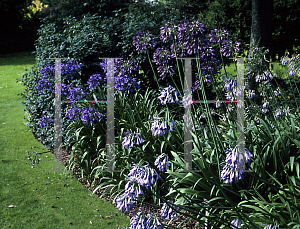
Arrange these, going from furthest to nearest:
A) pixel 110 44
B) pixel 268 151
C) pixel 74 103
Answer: pixel 110 44 < pixel 74 103 < pixel 268 151

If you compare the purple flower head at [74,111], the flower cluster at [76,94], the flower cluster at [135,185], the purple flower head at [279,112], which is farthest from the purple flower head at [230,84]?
the flower cluster at [76,94]

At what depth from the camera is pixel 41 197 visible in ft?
12.6

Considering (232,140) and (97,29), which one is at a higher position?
(97,29)

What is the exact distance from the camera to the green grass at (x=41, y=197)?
131 inches

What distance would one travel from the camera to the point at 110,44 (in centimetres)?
607

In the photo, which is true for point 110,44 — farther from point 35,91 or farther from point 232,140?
point 232,140

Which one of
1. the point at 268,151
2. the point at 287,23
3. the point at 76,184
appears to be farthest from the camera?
the point at 287,23

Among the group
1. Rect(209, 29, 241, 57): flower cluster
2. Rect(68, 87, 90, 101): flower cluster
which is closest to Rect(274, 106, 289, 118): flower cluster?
Rect(209, 29, 241, 57): flower cluster

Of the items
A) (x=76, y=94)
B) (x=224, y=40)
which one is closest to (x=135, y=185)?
(x=224, y=40)

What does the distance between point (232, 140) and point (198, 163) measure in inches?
19.9

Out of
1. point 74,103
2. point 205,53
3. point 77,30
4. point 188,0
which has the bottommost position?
point 74,103

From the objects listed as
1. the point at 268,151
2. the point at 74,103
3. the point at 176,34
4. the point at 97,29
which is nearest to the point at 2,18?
the point at 97,29

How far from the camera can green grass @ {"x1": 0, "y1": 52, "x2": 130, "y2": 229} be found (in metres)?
3.34

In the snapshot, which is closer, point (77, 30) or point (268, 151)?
point (268, 151)
